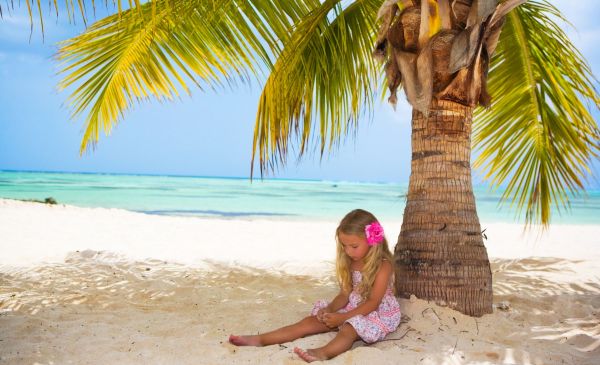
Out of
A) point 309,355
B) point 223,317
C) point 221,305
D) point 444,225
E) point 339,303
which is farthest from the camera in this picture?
point 221,305

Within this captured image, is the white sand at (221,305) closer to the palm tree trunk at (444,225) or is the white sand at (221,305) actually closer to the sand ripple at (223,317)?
the sand ripple at (223,317)

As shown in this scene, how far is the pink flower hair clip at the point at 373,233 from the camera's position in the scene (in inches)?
130

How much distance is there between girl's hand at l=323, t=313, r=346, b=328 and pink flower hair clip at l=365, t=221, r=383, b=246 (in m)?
0.45

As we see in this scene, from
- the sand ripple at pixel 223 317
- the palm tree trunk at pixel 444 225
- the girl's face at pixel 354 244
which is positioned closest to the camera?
the sand ripple at pixel 223 317

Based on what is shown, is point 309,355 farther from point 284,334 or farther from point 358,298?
point 358,298

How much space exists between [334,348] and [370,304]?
0.36 metres

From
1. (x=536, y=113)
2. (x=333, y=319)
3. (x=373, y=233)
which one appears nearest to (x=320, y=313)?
(x=333, y=319)

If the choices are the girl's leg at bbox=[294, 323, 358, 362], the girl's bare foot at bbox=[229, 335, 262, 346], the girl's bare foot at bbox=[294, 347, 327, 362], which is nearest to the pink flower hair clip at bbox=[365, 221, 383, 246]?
the girl's leg at bbox=[294, 323, 358, 362]

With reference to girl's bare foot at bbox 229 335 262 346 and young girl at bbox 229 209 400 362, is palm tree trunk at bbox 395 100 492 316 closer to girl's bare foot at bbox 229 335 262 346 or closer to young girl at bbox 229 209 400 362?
young girl at bbox 229 209 400 362

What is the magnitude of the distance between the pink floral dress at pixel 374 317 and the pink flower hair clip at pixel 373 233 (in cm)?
23

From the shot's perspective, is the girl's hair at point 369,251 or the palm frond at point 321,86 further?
the palm frond at point 321,86

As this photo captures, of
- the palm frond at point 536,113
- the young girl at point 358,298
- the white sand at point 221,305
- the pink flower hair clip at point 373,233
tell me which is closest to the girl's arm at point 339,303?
the young girl at point 358,298

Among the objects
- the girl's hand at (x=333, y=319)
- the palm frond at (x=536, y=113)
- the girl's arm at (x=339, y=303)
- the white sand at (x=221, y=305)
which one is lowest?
the white sand at (x=221, y=305)

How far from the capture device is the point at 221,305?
432cm
